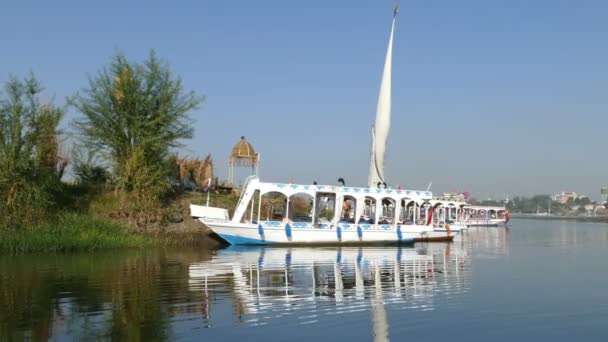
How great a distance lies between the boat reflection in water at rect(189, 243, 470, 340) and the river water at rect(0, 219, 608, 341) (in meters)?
0.04

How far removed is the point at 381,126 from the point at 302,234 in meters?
13.6

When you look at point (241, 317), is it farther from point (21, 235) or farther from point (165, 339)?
point (21, 235)

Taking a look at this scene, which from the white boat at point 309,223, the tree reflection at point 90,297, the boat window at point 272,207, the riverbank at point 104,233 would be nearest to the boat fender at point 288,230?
the white boat at point 309,223

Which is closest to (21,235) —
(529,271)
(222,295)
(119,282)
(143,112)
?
(143,112)

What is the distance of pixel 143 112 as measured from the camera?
32031 millimetres

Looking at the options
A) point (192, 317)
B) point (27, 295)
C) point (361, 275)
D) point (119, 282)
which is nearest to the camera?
point (192, 317)

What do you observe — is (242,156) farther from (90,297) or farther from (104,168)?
(90,297)

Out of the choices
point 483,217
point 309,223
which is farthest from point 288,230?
point 483,217

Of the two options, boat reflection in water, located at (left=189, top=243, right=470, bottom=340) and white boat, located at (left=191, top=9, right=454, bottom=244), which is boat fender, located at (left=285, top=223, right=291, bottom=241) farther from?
boat reflection in water, located at (left=189, top=243, right=470, bottom=340)

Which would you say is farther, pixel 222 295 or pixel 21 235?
pixel 21 235

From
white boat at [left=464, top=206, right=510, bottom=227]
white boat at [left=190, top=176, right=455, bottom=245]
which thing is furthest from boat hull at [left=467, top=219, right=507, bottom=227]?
white boat at [left=190, top=176, right=455, bottom=245]

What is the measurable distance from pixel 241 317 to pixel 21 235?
56.3ft

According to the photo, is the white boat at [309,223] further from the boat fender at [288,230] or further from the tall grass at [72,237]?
the tall grass at [72,237]

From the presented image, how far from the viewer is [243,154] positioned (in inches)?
1640
